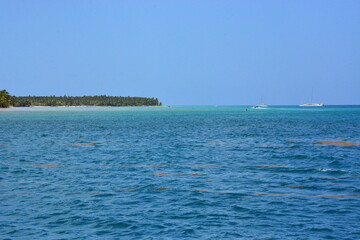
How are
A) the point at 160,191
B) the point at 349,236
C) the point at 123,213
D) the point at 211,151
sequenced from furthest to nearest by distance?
1. the point at 211,151
2. the point at 160,191
3. the point at 123,213
4. the point at 349,236

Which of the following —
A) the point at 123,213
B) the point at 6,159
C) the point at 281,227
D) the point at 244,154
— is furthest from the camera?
the point at 244,154

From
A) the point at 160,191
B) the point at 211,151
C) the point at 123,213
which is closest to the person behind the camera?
the point at 123,213

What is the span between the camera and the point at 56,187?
22.8m

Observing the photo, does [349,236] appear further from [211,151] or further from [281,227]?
[211,151]

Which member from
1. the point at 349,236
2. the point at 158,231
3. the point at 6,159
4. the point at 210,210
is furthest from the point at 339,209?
the point at 6,159

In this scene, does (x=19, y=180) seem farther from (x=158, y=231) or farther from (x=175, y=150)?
(x=175, y=150)

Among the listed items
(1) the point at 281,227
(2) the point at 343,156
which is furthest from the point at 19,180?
(2) the point at 343,156

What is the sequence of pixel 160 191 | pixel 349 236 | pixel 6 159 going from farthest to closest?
1. pixel 6 159
2. pixel 160 191
3. pixel 349 236

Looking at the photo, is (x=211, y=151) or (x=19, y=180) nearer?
(x=19, y=180)

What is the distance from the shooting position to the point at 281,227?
15.5 m

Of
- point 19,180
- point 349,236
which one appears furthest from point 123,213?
point 19,180

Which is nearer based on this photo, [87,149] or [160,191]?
[160,191]

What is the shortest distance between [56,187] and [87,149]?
70.1 ft

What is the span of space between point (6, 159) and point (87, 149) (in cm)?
1032
